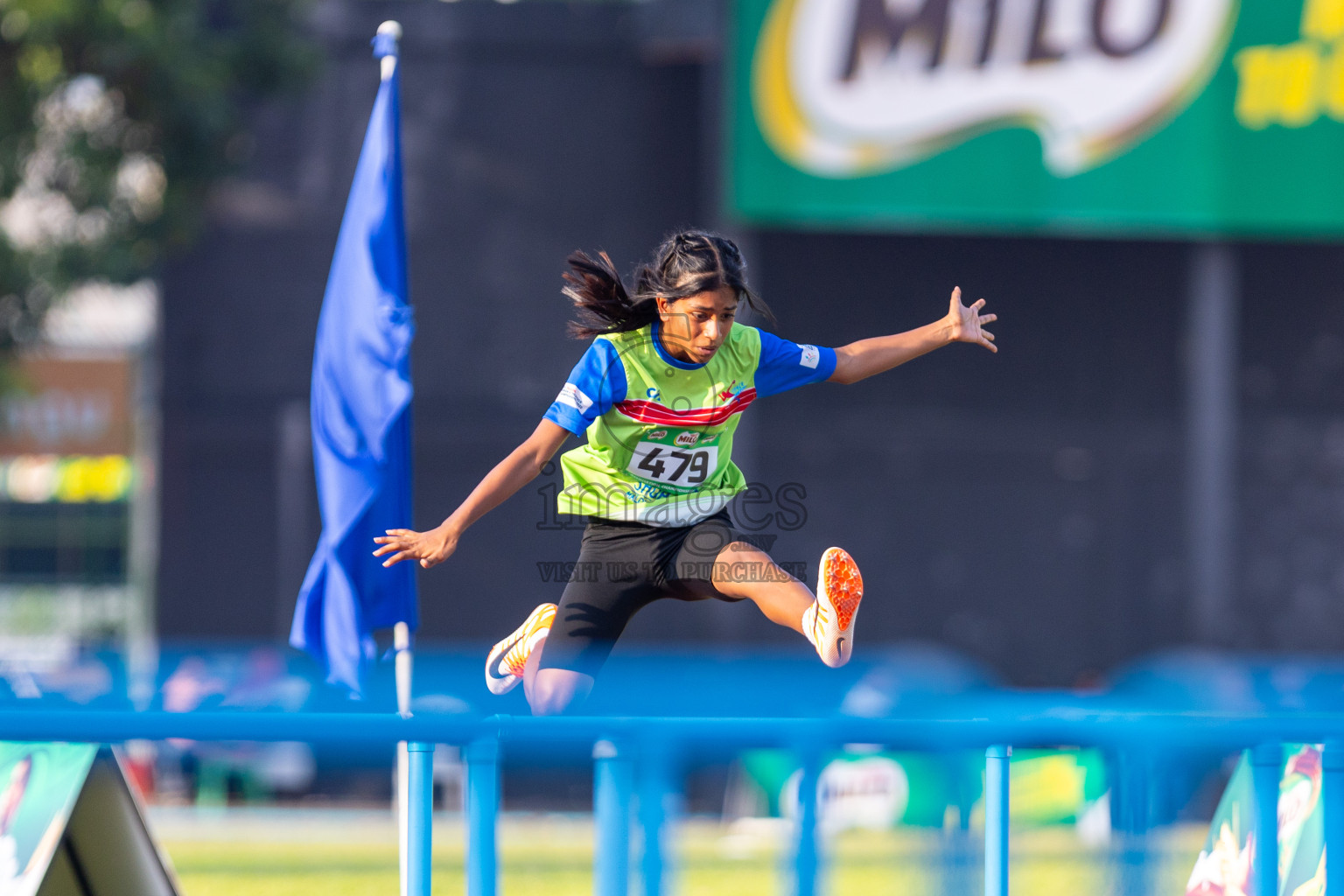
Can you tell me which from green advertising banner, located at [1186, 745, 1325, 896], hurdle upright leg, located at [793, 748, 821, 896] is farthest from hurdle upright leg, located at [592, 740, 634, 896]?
green advertising banner, located at [1186, 745, 1325, 896]

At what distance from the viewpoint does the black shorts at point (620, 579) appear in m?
4.17

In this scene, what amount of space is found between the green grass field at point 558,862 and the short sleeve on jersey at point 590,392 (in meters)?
2.41

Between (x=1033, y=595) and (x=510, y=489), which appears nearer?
(x=510, y=489)

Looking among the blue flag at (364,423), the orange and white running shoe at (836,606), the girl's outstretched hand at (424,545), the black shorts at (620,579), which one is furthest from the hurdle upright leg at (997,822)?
the blue flag at (364,423)

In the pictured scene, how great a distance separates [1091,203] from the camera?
36.6ft

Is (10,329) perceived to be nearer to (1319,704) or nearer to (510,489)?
(510,489)

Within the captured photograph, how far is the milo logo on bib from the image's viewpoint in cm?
420

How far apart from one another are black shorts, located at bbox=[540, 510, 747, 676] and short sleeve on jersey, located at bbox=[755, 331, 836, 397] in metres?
0.50

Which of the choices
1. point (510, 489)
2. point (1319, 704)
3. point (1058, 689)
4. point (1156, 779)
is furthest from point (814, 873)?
point (1058, 689)

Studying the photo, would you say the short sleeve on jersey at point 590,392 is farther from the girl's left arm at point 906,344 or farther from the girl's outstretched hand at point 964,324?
the girl's outstretched hand at point 964,324

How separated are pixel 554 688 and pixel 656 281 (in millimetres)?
1234

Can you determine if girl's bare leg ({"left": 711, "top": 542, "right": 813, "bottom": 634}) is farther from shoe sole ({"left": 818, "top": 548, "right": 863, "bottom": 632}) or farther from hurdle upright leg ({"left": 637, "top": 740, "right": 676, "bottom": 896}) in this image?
hurdle upright leg ({"left": 637, "top": 740, "right": 676, "bottom": 896})

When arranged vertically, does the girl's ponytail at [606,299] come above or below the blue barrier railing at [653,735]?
above

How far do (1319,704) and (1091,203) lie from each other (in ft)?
13.6
